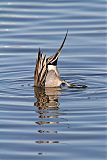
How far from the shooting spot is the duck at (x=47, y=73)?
13.3 m

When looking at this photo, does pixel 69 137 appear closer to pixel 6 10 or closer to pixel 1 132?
pixel 1 132

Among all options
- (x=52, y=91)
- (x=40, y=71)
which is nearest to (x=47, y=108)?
(x=52, y=91)

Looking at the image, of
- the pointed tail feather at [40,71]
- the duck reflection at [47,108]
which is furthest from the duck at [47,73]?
the duck reflection at [47,108]

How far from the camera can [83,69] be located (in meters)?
14.3

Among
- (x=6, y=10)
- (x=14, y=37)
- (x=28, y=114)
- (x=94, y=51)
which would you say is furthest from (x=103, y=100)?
(x=6, y=10)

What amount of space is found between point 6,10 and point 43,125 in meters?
9.56

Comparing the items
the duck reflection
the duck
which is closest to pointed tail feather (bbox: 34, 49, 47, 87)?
the duck

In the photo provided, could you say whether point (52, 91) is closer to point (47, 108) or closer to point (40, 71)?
point (40, 71)

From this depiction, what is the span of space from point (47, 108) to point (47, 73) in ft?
5.60

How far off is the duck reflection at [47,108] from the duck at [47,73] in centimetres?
12

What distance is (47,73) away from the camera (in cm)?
1352

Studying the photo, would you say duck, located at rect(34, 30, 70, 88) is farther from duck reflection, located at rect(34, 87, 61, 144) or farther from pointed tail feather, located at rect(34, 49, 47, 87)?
duck reflection, located at rect(34, 87, 61, 144)

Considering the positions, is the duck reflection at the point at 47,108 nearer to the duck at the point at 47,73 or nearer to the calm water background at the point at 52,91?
the calm water background at the point at 52,91

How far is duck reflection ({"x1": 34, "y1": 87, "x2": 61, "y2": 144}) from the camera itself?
34.8 feet
